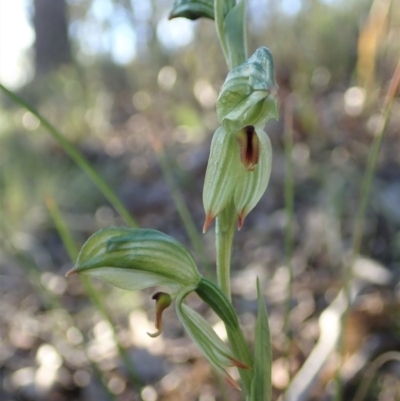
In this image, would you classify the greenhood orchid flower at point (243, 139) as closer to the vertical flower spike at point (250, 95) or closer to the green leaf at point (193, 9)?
the vertical flower spike at point (250, 95)

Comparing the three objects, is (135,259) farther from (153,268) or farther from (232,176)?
(232,176)

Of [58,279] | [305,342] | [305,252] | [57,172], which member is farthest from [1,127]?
[305,342]

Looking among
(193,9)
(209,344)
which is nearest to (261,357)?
(209,344)

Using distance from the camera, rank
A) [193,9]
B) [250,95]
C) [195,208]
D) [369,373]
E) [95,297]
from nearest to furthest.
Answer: [250,95] < [193,9] < [95,297] < [369,373] < [195,208]

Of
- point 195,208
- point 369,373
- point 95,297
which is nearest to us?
point 95,297

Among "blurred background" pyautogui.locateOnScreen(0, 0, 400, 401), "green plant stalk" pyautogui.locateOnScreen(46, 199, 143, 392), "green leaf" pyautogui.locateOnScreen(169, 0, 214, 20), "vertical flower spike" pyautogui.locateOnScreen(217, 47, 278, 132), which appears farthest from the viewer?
"blurred background" pyautogui.locateOnScreen(0, 0, 400, 401)

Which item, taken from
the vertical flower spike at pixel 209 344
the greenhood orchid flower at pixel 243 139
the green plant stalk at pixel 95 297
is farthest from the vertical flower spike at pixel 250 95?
the green plant stalk at pixel 95 297

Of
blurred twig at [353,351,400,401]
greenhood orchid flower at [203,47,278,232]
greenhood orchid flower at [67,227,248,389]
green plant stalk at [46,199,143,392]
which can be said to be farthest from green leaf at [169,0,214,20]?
blurred twig at [353,351,400,401]

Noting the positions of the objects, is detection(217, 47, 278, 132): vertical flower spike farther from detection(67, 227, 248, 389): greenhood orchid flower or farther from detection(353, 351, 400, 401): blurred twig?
detection(353, 351, 400, 401): blurred twig
